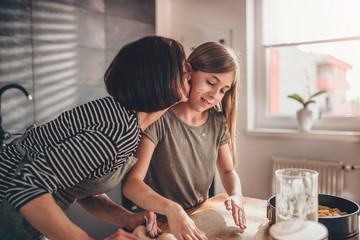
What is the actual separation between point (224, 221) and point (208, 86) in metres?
0.51

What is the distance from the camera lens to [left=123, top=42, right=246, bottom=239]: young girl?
4.06 ft

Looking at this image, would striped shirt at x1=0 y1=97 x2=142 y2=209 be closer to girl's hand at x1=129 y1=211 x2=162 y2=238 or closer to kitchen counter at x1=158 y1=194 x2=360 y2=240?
girl's hand at x1=129 y1=211 x2=162 y2=238

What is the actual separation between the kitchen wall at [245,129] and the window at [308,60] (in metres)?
0.14

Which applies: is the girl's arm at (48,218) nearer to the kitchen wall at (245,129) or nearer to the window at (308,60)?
the kitchen wall at (245,129)

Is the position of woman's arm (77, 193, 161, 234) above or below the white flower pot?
below

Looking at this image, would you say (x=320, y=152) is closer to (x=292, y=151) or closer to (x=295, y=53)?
(x=292, y=151)

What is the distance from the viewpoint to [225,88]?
1279mm

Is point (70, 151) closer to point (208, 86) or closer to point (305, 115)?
point (208, 86)

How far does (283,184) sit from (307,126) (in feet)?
5.75

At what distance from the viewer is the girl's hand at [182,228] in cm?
82

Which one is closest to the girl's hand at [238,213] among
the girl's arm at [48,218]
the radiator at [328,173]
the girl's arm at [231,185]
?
the girl's arm at [231,185]

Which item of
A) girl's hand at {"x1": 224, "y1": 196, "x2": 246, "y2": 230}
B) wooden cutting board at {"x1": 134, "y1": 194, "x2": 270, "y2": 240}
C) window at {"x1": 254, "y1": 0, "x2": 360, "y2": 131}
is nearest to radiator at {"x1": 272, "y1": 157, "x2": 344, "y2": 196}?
window at {"x1": 254, "y1": 0, "x2": 360, "y2": 131}

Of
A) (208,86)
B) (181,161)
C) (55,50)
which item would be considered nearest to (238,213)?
(181,161)

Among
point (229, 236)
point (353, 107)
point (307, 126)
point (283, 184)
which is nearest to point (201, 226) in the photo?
point (229, 236)
